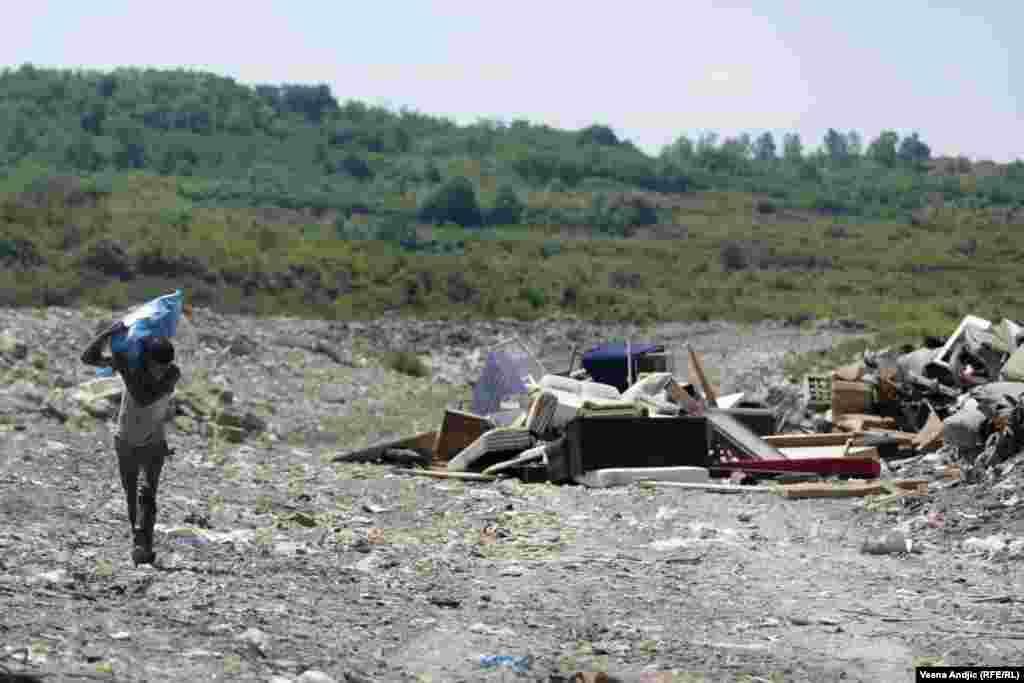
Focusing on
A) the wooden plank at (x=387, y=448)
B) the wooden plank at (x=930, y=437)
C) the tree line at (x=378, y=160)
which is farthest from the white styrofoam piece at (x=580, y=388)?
the tree line at (x=378, y=160)

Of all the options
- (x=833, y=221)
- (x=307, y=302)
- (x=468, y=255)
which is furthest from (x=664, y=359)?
(x=833, y=221)

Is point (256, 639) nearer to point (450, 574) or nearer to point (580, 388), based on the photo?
point (450, 574)

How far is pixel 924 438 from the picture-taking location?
1392 centimetres

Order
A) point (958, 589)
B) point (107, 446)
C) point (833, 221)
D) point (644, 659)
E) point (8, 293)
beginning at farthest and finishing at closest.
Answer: point (833, 221), point (8, 293), point (107, 446), point (958, 589), point (644, 659)

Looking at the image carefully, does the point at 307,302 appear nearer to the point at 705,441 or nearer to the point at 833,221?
the point at 705,441

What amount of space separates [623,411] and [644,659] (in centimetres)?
625

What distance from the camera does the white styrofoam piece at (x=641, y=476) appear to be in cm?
1229

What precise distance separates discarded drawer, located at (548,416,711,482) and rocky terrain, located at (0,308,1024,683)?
0.41 meters

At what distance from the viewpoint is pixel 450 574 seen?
8641 mm

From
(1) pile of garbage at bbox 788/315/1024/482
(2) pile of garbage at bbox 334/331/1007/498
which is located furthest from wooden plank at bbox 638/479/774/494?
(1) pile of garbage at bbox 788/315/1024/482

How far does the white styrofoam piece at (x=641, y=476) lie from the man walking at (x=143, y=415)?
5.00m

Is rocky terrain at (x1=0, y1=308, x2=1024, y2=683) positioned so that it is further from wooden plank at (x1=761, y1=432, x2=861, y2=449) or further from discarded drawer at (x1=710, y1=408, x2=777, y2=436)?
discarded drawer at (x1=710, y1=408, x2=777, y2=436)

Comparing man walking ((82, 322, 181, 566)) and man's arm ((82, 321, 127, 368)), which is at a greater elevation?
man's arm ((82, 321, 127, 368))

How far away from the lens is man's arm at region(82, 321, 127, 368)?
25.2 feet
